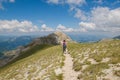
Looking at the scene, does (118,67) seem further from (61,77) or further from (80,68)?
(61,77)

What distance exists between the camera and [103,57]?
28.0 m

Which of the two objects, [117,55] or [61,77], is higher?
[117,55]

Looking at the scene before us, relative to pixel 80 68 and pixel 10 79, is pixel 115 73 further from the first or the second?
pixel 10 79

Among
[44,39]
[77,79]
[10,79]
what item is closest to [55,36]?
[44,39]

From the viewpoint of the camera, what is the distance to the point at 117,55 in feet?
88.2

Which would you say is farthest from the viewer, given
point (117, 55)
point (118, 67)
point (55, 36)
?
point (55, 36)

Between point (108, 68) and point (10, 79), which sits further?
point (10, 79)

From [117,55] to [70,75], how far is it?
7.98 m

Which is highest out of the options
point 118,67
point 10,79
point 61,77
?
point 118,67

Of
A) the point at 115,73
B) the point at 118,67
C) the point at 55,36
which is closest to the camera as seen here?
the point at 115,73

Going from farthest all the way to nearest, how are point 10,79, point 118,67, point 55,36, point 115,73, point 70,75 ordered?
point 55,36 < point 10,79 < point 70,75 < point 118,67 < point 115,73

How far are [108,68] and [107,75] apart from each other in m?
2.12

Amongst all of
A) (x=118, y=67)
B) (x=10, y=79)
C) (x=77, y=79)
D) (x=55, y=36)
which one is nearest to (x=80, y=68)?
(x=77, y=79)

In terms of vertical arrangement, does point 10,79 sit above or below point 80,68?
below
